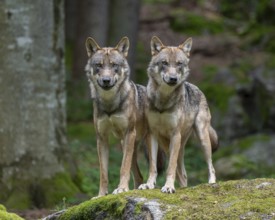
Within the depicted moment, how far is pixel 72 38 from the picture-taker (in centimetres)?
2622

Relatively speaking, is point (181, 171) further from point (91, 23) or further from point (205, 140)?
point (91, 23)

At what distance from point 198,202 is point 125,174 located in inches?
65.6

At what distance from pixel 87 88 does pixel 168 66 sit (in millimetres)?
12474

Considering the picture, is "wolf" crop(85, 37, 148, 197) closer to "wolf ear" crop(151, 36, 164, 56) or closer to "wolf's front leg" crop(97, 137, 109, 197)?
"wolf's front leg" crop(97, 137, 109, 197)

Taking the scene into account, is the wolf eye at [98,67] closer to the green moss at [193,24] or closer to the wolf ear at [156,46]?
the wolf ear at [156,46]

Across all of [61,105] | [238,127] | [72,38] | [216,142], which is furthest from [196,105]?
[72,38]

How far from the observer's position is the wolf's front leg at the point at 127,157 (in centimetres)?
867

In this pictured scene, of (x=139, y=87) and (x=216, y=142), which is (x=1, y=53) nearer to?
(x=139, y=87)

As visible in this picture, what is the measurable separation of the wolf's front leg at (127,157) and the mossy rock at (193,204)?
3.04 feet

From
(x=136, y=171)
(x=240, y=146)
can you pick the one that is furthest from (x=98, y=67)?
(x=240, y=146)

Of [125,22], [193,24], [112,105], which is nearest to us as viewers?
[112,105]

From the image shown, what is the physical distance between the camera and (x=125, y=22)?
21.6 m

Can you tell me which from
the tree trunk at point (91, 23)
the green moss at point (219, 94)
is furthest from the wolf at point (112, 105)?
the tree trunk at point (91, 23)

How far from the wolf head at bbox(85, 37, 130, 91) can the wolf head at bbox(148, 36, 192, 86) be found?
A: 38cm
